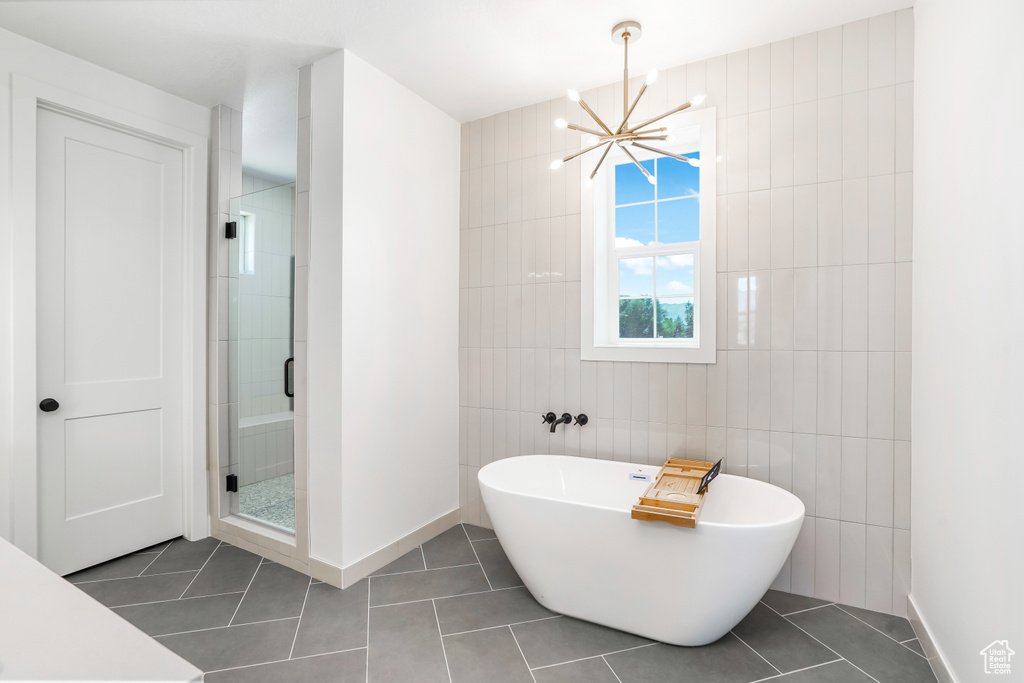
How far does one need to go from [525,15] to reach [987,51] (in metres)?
1.57

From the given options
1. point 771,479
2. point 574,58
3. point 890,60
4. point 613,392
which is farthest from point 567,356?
point 890,60

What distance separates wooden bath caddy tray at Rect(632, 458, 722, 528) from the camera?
5.68ft

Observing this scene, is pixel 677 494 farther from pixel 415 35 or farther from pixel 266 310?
pixel 266 310

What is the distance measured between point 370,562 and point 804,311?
7.79 ft

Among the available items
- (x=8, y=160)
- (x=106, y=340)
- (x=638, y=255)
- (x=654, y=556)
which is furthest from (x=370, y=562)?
(x=8, y=160)

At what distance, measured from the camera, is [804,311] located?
2.26 m

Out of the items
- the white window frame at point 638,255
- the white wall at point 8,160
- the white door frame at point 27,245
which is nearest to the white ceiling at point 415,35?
the white wall at point 8,160

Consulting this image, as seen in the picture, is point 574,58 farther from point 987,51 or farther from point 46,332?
point 46,332

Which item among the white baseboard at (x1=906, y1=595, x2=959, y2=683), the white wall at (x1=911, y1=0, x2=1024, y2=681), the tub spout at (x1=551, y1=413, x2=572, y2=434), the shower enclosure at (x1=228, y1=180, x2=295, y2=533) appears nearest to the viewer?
the white wall at (x1=911, y1=0, x2=1024, y2=681)

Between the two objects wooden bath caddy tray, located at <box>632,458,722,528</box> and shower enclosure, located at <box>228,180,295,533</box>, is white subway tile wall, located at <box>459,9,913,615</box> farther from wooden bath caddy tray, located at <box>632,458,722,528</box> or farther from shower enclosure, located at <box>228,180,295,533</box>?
shower enclosure, located at <box>228,180,295,533</box>

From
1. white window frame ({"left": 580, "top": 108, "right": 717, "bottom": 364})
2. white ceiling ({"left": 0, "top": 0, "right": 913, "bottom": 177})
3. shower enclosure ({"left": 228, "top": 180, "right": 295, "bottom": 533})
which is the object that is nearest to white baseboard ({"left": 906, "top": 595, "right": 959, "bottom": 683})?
white window frame ({"left": 580, "top": 108, "right": 717, "bottom": 364})

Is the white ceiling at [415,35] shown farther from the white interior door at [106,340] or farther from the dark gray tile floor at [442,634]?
the dark gray tile floor at [442,634]

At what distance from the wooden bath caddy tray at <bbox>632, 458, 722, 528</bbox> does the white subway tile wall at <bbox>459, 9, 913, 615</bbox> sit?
207 millimetres

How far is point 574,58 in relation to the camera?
245 cm
